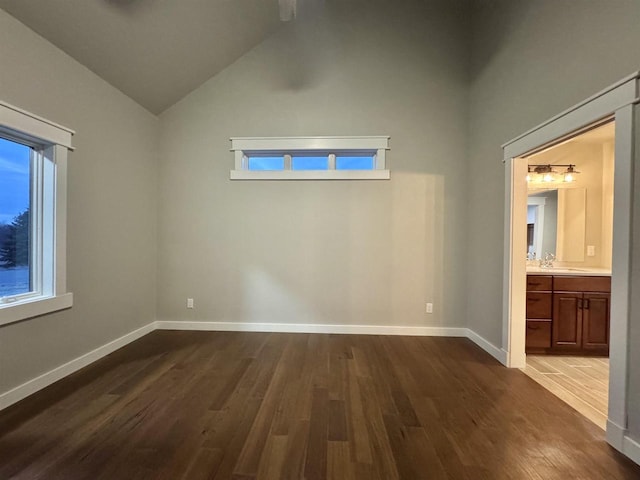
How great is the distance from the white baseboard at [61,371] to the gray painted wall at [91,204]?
2.2 inches

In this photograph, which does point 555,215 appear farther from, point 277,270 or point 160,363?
point 160,363

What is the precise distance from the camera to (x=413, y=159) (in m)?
3.65

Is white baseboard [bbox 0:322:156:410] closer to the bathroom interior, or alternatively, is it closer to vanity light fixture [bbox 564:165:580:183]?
the bathroom interior

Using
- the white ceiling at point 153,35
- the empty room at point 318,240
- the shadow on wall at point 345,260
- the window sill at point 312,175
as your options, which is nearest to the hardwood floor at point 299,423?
the empty room at point 318,240

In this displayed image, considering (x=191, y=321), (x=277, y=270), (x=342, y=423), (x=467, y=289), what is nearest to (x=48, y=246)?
(x=191, y=321)

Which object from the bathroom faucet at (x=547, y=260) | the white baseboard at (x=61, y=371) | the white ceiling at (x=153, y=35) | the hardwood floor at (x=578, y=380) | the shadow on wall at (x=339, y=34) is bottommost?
the hardwood floor at (x=578, y=380)

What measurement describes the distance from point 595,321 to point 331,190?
10.5 ft

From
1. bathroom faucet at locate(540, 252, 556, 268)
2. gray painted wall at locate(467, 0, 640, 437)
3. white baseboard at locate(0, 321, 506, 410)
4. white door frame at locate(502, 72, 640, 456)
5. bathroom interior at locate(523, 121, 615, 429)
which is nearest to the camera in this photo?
white door frame at locate(502, 72, 640, 456)

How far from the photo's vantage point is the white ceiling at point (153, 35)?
7.27 feet

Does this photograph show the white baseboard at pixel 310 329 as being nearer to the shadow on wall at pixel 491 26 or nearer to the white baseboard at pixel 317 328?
the white baseboard at pixel 317 328

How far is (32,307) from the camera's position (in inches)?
86.4

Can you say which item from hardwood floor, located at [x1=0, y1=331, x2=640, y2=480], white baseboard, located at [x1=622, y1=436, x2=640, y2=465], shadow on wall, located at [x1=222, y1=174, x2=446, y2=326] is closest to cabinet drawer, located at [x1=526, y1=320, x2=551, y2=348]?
hardwood floor, located at [x1=0, y1=331, x2=640, y2=480]

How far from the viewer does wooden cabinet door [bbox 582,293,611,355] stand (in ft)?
10.0

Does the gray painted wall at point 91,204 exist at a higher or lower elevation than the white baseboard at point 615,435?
higher
